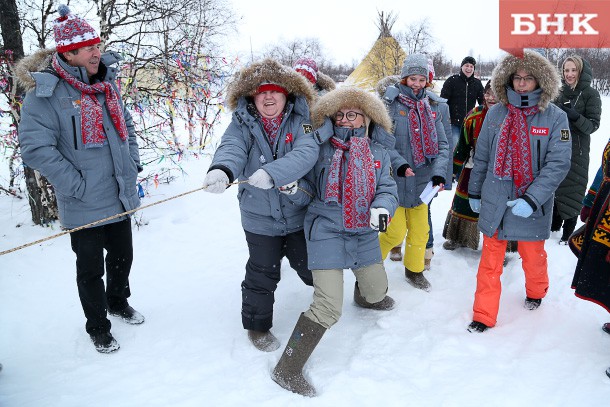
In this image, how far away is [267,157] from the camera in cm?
272

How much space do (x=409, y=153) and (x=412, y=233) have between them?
0.71m

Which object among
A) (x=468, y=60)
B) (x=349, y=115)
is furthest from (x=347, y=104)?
(x=468, y=60)

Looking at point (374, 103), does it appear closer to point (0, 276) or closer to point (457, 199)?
point (457, 199)

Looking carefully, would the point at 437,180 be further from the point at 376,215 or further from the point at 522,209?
the point at 376,215

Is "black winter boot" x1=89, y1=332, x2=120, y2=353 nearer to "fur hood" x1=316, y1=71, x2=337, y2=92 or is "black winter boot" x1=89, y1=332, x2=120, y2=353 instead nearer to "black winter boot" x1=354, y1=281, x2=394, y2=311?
"black winter boot" x1=354, y1=281, x2=394, y2=311

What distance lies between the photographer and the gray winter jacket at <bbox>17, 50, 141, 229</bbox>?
2.57 m

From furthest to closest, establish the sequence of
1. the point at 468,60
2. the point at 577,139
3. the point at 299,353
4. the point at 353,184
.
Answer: the point at 468,60 → the point at 577,139 → the point at 353,184 → the point at 299,353

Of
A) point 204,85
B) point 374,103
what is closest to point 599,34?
point 204,85

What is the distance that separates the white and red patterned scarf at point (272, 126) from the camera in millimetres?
2750

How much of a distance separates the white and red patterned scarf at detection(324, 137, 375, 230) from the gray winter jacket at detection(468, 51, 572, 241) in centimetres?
96

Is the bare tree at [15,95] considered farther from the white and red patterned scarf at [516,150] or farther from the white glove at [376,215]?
the white and red patterned scarf at [516,150]

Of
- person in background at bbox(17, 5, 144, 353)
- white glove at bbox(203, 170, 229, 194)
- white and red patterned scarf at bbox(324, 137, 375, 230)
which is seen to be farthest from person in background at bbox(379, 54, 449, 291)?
person in background at bbox(17, 5, 144, 353)

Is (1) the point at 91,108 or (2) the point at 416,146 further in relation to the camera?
(2) the point at 416,146

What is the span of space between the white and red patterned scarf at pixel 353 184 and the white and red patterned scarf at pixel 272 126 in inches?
16.8
